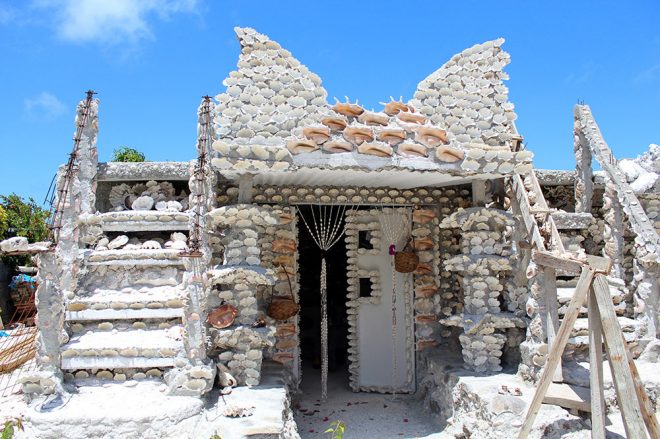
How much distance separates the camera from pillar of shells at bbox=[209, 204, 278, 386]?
21.4 feet

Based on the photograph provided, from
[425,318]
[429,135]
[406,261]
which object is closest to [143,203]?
[406,261]

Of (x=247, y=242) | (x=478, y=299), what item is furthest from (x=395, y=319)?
(x=247, y=242)

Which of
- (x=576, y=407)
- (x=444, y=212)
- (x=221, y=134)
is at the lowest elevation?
(x=576, y=407)

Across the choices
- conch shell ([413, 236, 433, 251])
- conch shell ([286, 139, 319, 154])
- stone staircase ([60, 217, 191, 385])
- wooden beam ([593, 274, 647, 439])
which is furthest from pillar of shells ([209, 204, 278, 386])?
wooden beam ([593, 274, 647, 439])

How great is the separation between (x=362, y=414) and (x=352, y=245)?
287cm

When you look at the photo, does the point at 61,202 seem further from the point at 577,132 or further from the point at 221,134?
the point at 577,132

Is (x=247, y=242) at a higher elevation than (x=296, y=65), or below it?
below

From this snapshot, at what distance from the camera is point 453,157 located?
21.8ft

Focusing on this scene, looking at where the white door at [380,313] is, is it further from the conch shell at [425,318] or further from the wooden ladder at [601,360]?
the wooden ladder at [601,360]

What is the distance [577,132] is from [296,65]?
484 cm

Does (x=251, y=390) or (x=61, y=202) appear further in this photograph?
(x=61, y=202)

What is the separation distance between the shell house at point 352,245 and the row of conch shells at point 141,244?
31mm

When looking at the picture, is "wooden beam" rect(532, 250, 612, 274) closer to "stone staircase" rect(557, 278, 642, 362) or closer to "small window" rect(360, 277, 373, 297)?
"stone staircase" rect(557, 278, 642, 362)

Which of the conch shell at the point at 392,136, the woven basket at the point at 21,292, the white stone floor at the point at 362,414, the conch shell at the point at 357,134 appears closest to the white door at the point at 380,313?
the white stone floor at the point at 362,414
